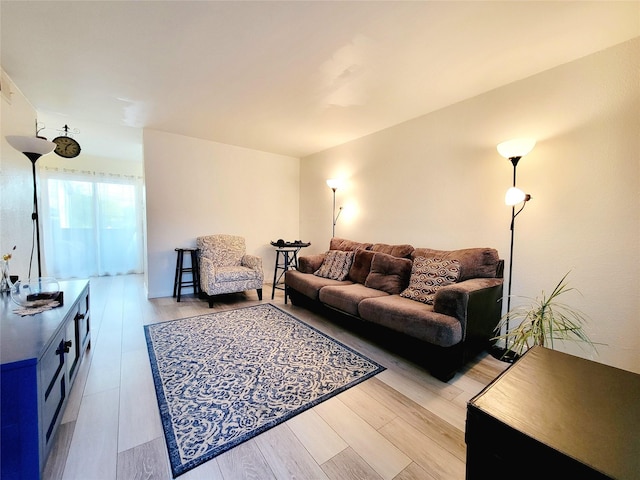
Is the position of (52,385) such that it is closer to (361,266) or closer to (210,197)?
(361,266)

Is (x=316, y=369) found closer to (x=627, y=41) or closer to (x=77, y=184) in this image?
(x=627, y=41)

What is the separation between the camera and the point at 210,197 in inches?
169

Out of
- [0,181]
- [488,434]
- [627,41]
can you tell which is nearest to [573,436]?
A: [488,434]

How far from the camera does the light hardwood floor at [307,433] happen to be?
1.19m

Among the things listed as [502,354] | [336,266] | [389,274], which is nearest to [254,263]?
[336,266]

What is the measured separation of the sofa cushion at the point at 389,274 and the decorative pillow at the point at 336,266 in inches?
15.3

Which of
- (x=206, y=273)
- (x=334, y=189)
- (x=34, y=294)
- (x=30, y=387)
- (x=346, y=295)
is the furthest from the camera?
(x=334, y=189)

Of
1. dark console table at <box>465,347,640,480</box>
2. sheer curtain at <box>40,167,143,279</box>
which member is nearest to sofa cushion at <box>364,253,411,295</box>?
dark console table at <box>465,347,640,480</box>

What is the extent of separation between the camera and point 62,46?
1.93 metres

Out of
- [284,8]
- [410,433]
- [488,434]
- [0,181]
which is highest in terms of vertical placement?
[284,8]

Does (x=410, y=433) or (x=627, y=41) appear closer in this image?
(x=410, y=433)

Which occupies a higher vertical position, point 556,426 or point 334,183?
point 334,183

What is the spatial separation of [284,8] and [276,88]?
3.17ft

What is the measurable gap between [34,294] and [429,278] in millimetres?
2999
